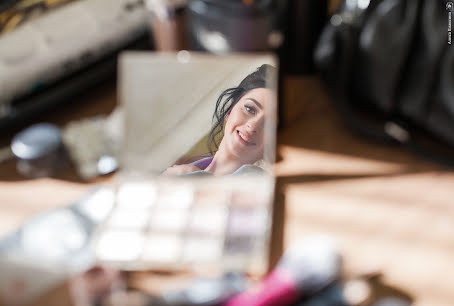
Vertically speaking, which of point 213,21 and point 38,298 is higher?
point 213,21

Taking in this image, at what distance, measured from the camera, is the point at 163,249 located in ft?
0.79

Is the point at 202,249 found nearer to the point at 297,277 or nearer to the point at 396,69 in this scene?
the point at 297,277

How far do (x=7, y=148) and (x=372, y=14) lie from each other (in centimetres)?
24

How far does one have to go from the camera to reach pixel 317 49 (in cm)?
32

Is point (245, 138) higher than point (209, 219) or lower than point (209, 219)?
higher

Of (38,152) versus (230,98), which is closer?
(230,98)

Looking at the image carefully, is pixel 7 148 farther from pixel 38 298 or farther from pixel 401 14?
pixel 401 14

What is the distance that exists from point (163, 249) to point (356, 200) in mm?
113

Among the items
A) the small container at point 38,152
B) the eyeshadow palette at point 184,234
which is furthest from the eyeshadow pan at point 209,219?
the small container at point 38,152

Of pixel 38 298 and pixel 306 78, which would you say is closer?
pixel 38 298

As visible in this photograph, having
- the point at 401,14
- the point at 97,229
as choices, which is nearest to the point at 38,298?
the point at 97,229

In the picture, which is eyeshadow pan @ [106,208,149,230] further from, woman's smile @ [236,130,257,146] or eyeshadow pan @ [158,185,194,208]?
woman's smile @ [236,130,257,146]

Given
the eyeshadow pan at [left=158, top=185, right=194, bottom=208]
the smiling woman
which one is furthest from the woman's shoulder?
the eyeshadow pan at [left=158, top=185, right=194, bottom=208]

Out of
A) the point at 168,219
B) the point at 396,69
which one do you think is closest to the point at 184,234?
the point at 168,219
